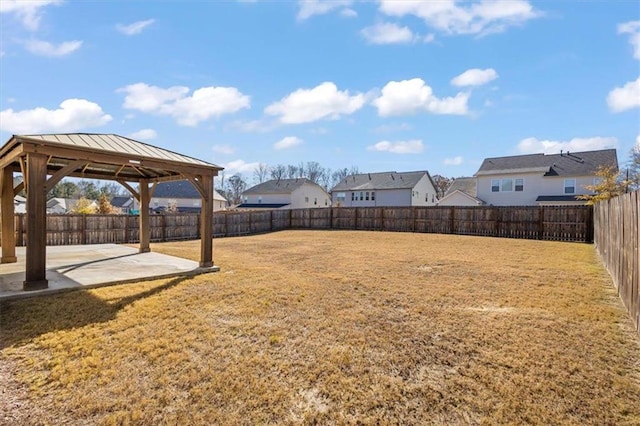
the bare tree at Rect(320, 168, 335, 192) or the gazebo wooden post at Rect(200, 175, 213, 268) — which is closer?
the gazebo wooden post at Rect(200, 175, 213, 268)

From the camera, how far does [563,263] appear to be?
870 cm

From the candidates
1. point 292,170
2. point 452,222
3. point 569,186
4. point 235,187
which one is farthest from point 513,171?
point 235,187

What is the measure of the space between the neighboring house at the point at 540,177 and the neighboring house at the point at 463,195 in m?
0.74

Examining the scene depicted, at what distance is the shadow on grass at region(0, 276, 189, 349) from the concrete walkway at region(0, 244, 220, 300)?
0.38 m

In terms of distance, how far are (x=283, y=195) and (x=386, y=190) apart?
41.2ft

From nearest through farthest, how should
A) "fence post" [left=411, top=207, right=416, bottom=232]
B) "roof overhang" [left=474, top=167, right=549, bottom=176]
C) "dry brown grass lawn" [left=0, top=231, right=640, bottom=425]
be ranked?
1. "dry brown grass lawn" [left=0, top=231, right=640, bottom=425]
2. "fence post" [left=411, top=207, right=416, bottom=232]
3. "roof overhang" [left=474, top=167, right=549, bottom=176]

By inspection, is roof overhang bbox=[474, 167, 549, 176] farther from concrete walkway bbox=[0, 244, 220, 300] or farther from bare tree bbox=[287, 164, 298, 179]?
bare tree bbox=[287, 164, 298, 179]

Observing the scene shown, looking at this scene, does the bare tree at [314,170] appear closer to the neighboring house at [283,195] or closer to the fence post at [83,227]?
the neighboring house at [283,195]

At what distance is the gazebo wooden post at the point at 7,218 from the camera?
770 cm

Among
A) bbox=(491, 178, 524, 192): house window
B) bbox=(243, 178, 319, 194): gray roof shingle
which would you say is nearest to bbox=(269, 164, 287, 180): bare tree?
bbox=(243, 178, 319, 194): gray roof shingle

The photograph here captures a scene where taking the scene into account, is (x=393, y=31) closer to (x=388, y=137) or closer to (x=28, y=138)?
(x=28, y=138)

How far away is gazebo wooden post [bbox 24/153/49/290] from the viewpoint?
17.0 feet

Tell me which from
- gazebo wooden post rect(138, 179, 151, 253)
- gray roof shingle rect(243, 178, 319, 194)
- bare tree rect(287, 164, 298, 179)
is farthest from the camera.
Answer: bare tree rect(287, 164, 298, 179)

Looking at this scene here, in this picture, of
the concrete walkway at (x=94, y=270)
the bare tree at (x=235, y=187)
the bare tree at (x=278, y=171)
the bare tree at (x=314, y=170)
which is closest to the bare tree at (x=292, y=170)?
the bare tree at (x=278, y=171)
